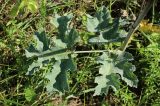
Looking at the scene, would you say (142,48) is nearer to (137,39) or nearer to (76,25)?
(137,39)

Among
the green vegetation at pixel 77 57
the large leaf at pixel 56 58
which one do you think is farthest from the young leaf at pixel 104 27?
the large leaf at pixel 56 58

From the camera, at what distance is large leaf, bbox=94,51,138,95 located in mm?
2084

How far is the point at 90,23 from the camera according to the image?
2137 mm

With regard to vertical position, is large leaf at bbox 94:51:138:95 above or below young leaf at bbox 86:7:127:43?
below

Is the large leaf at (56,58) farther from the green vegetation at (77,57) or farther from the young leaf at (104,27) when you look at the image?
the young leaf at (104,27)

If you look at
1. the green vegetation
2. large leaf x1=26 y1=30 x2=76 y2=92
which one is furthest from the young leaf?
large leaf x1=26 y1=30 x2=76 y2=92

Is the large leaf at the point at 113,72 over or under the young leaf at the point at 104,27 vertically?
under

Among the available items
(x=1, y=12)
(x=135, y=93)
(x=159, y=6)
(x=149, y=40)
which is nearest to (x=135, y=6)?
(x=159, y=6)

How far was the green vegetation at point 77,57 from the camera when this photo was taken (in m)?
2.09

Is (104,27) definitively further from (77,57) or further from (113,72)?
(77,57)

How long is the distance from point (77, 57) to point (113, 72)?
61cm

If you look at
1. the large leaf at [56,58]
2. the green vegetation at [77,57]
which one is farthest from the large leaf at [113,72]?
the large leaf at [56,58]

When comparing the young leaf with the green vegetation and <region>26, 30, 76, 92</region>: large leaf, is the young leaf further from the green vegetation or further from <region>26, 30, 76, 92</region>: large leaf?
<region>26, 30, 76, 92</region>: large leaf

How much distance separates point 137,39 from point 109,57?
621 mm
